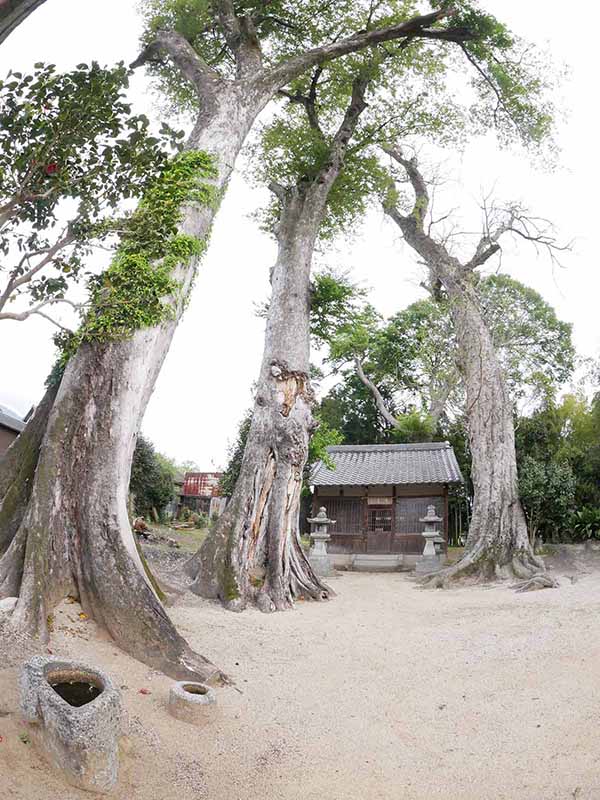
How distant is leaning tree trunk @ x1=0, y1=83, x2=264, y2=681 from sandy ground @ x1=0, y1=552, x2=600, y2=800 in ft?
0.67

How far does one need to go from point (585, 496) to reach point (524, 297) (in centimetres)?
A: 919

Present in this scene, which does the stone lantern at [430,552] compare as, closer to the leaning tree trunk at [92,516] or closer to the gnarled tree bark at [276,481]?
the gnarled tree bark at [276,481]

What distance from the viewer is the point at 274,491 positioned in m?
9.06

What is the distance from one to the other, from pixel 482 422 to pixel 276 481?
6.12 meters

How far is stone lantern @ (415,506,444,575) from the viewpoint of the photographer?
576 inches

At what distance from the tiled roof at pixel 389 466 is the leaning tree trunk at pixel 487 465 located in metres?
4.01

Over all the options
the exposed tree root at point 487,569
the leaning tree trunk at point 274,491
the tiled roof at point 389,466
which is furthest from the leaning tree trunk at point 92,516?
the tiled roof at point 389,466

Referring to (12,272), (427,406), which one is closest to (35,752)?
(12,272)

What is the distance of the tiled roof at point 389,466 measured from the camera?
17594 millimetres

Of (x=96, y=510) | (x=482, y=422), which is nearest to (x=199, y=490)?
(x=482, y=422)

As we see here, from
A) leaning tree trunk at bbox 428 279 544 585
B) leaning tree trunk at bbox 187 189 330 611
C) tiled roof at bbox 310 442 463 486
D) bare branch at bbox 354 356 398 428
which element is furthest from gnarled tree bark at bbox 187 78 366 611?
bare branch at bbox 354 356 398 428

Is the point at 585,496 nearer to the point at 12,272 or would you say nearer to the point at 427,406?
the point at 427,406

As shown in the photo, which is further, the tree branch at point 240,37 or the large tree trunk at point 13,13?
the tree branch at point 240,37

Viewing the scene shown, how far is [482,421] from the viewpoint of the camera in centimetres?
1316
